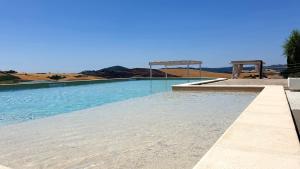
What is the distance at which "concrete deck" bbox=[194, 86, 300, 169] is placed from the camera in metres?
2.23

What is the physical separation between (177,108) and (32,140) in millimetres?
3710

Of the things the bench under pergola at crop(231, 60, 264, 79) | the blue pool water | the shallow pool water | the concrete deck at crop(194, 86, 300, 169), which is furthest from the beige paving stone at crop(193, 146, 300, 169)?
the bench under pergola at crop(231, 60, 264, 79)

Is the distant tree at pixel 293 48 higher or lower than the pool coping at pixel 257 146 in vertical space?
higher

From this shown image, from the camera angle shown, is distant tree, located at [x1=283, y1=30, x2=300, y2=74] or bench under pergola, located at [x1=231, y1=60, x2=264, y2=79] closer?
bench under pergola, located at [x1=231, y1=60, x2=264, y2=79]

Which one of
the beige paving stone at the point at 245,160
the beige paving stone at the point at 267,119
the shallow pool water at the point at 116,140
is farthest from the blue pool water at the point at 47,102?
the beige paving stone at the point at 245,160

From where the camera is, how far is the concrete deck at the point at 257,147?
223 centimetres

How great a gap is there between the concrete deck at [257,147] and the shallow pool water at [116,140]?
0.43 m

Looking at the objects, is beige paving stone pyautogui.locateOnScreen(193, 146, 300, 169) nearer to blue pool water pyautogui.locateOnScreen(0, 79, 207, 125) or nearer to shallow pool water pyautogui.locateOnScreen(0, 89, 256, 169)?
shallow pool water pyautogui.locateOnScreen(0, 89, 256, 169)

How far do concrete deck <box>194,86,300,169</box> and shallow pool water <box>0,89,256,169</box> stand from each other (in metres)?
0.43

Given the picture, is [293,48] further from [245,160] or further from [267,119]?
[245,160]

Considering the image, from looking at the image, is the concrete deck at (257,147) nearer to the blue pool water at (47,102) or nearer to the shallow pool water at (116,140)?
the shallow pool water at (116,140)

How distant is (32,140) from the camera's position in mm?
4219

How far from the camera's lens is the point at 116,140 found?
3.97 meters

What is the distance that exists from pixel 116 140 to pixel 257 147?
2025 mm
